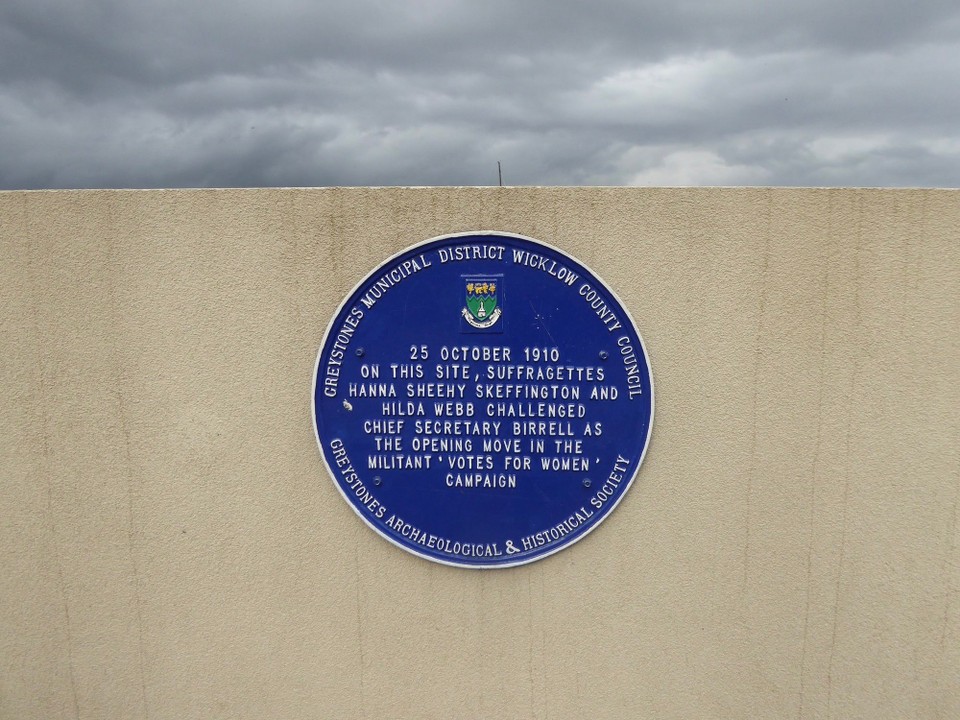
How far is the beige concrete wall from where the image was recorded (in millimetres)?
3213

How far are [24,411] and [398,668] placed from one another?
233cm

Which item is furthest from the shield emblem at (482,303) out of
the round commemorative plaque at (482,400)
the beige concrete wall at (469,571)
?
the beige concrete wall at (469,571)

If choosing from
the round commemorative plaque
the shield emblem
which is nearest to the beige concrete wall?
the round commemorative plaque

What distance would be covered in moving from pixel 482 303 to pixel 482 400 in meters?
0.47

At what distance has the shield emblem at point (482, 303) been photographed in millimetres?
3266

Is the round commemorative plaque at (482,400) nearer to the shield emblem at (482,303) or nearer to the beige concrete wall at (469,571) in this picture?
the shield emblem at (482,303)

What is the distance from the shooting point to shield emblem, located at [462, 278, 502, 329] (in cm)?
327

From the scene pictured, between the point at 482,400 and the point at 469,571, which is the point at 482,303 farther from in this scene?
the point at 469,571

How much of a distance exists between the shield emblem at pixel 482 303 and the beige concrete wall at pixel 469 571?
0.95 ft

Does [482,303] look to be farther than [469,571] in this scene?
No

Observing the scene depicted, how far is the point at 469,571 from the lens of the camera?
3.44 metres

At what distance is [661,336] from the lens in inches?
128

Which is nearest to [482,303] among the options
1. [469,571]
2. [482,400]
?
[482,400]

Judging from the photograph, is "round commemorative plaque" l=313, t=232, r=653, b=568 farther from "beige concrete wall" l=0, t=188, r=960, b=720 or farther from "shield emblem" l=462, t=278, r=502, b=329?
"beige concrete wall" l=0, t=188, r=960, b=720
